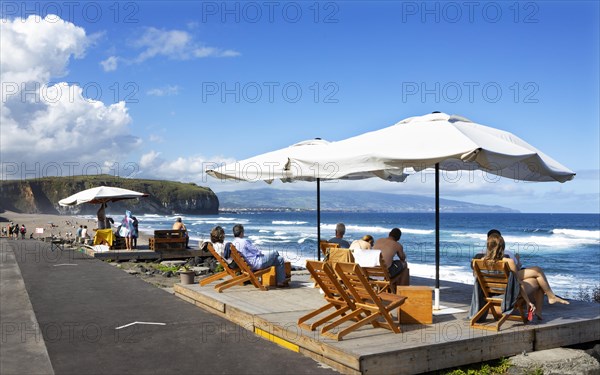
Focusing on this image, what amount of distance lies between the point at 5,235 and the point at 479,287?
38598 millimetres

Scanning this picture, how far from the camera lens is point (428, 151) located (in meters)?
6.20

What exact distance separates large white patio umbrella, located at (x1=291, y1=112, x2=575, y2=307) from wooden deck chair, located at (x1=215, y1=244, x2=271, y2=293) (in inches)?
86.7

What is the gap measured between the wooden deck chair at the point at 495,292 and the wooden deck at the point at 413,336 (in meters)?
0.13

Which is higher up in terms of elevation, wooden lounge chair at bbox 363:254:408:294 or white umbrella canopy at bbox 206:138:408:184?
white umbrella canopy at bbox 206:138:408:184

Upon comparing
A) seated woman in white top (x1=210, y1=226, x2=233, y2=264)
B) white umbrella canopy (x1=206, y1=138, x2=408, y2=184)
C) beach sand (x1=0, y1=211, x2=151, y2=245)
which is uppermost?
white umbrella canopy (x1=206, y1=138, x2=408, y2=184)

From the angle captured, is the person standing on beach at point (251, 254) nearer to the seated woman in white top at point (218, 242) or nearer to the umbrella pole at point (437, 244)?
the seated woman in white top at point (218, 242)

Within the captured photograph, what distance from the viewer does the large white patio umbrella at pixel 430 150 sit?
19.9ft

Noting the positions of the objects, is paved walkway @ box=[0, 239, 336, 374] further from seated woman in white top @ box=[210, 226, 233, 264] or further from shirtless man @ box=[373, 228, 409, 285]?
shirtless man @ box=[373, 228, 409, 285]

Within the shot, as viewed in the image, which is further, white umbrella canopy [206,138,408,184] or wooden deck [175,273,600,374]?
white umbrella canopy [206,138,408,184]

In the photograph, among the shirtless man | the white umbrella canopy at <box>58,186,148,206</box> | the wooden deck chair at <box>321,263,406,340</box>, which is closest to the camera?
the wooden deck chair at <box>321,263,406,340</box>

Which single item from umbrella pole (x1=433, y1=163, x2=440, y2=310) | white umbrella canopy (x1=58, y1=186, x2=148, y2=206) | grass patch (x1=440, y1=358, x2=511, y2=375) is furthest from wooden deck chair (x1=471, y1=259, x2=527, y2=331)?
white umbrella canopy (x1=58, y1=186, x2=148, y2=206)

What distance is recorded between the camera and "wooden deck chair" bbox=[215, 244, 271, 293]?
29.8ft

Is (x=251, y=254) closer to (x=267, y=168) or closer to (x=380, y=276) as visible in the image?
(x=267, y=168)

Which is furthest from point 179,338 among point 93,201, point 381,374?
point 93,201
